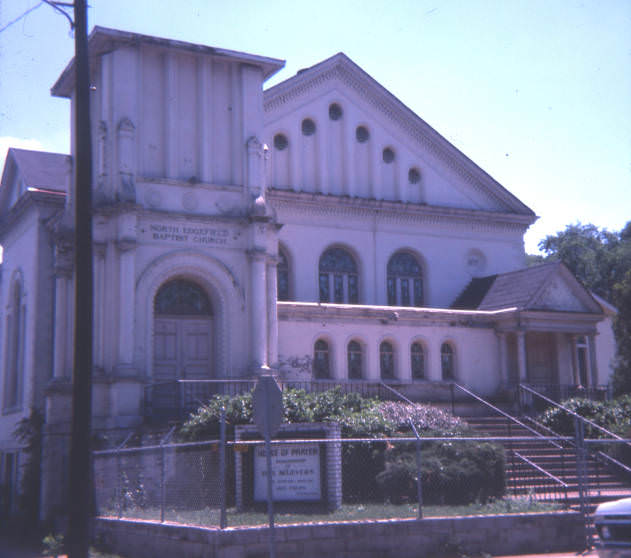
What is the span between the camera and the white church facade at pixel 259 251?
24.1 m

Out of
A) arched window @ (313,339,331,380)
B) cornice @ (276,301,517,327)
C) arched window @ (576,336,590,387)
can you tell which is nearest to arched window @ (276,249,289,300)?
cornice @ (276,301,517,327)

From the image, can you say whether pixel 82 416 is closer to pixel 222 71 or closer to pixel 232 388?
pixel 232 388

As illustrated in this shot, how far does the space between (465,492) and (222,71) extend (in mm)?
15323

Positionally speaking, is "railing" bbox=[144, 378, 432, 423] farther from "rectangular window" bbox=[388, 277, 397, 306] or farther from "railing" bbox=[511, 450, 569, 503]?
"rectangular window" bbox=[388, 277, 397, 306]

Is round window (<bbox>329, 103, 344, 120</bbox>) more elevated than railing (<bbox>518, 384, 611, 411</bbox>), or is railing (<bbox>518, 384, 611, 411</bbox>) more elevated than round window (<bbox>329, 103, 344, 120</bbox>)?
round window (<bbox>329, 103, 344, 120</bbox>)

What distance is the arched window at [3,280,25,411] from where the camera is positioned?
29.6 m

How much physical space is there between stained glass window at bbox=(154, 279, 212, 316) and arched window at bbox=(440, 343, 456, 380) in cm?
878

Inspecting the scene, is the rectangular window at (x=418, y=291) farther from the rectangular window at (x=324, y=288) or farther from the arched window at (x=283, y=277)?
the arched window at (x=283, y=277)

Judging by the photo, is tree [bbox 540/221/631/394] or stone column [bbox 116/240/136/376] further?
tree [bbox 540/221/631/394]

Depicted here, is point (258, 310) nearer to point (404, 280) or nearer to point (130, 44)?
point (130, 44)

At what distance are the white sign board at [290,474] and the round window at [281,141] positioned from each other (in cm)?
1762

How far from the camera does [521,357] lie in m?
29.3

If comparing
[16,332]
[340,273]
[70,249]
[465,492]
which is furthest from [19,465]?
[465,492]

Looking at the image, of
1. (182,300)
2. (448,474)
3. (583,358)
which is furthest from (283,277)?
(448,474)
